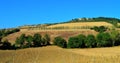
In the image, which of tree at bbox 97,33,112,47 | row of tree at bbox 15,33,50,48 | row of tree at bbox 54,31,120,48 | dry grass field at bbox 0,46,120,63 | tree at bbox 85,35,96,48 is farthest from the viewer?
tree at bbox 97,33,112,47

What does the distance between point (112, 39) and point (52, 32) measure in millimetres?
26268

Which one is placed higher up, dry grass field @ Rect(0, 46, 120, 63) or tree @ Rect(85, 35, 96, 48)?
tree @ Rect(85, 35, 96, 48)

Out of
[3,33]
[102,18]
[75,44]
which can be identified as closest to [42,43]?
[75,44]

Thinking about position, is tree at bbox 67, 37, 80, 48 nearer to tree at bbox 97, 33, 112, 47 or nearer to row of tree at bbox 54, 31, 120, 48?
row of tree at bbox 54, 31, 120, 48

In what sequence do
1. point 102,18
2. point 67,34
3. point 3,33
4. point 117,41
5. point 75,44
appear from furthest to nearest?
1. point 102,18
2. point 3,33
3. point 67,34
4. point 117,41
5. point 75,44

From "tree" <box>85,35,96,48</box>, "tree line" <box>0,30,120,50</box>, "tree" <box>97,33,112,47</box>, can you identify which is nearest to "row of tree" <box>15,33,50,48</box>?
"tree line" <box>0,30,120,50</box>

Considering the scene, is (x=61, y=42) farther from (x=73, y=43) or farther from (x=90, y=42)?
(x=90, y=42)

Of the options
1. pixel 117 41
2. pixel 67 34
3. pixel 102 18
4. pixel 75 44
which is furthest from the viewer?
pixel 102 18

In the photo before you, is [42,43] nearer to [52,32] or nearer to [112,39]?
[112,39]

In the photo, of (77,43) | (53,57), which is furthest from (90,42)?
(53,57)

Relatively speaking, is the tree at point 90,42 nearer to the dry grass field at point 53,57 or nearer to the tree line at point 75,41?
the tree line at point 75,41

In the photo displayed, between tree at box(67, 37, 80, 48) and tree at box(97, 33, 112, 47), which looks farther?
tree at box(97, 33, 112, 47)

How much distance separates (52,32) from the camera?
324 feet

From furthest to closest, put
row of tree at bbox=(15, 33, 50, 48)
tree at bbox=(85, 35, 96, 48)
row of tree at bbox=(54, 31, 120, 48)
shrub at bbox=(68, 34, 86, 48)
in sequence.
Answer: row of tree at bbox=(15, 33, 50, 48)
row of tree at bbox=(54, 31, 120, 48)
shrub at bbox=(68, 34, 86, 48)
tree at bbox=(85, 35, 96, 48)
